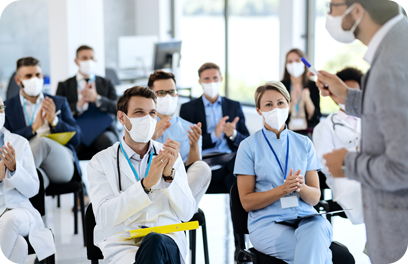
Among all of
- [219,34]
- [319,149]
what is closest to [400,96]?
[319,149]

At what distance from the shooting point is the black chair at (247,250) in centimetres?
214

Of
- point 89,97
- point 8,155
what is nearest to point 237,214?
point 8,155

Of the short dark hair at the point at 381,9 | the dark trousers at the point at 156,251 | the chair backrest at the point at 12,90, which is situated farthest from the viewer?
Result: the chair backrest at the point at 12,90

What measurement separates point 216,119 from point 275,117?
1317 mm

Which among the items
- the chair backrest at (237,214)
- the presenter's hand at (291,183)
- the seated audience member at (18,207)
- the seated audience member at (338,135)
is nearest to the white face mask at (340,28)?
the presenter's hand at (291,183)

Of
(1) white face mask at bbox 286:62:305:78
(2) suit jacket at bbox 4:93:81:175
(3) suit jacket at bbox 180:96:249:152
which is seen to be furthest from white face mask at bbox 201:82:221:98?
(2) suit jacket at bbox 4:93:81:175

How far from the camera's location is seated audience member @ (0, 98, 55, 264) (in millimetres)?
2293

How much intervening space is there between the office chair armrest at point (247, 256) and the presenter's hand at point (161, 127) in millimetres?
1115

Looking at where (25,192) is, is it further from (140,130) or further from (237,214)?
(237,214)

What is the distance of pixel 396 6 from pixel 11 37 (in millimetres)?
7790

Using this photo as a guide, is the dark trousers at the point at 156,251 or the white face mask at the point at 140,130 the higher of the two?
the white face mask at the point at 140,130

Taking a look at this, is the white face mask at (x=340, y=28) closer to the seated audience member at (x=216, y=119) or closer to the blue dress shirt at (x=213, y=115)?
the seated audience member at (x=216, y=119)

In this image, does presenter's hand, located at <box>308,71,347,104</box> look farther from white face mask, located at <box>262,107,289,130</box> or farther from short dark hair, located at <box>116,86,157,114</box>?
short dark hair, located at <box>116,86,157,114</box>

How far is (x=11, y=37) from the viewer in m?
7.91
